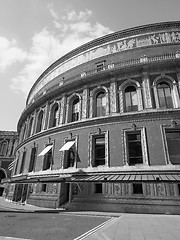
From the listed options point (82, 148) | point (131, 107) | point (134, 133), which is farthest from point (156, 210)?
point (131, 107)

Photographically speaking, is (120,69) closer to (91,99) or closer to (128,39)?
(91,99)

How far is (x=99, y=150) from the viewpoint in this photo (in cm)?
1465

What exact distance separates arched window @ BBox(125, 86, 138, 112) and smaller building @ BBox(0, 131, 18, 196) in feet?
104

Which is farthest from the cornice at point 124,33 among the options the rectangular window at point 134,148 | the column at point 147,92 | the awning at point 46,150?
the awning at point 46,150

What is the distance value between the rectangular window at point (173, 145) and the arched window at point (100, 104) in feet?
20.2

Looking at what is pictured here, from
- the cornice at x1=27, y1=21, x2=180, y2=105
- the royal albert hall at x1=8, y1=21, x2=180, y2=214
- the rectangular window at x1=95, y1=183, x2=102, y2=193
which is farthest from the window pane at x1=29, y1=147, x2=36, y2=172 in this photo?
the cornice at x1=27, y1=21, x2=180, y2=105

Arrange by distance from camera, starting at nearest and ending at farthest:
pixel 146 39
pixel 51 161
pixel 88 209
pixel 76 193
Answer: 1. pixel 88 209
2. pixel 76 193
3. pixel 51 161
4. pixel 146 39

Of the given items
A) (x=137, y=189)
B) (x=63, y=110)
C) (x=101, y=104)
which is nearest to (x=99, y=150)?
(x=137, y=189)

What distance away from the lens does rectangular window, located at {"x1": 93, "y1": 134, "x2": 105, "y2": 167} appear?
1420cm

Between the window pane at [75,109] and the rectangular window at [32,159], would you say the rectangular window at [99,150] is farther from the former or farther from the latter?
the rectangular window at [32,159]

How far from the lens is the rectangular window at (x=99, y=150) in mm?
14195

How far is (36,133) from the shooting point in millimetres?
19922

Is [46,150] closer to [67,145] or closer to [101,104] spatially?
[67,145]

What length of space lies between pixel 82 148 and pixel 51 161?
3817 mm
